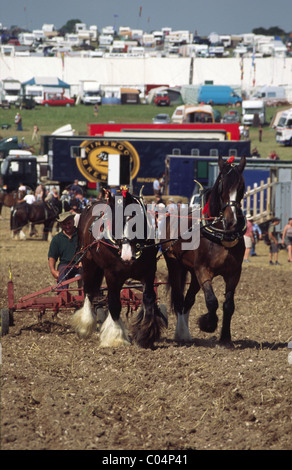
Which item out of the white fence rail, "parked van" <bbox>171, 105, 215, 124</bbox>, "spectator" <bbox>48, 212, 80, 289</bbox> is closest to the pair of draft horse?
"spectator" <bbox>48, 212, 80, 289</bbox>

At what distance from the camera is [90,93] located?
2746 inches

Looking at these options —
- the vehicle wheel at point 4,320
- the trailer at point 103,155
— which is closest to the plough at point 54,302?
the vehicle wheel at point 4,320

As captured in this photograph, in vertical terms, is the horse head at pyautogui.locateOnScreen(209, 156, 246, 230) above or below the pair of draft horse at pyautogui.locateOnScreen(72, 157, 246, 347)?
above

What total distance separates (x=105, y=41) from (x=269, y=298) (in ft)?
394

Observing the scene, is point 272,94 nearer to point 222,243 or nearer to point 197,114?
point 197,114

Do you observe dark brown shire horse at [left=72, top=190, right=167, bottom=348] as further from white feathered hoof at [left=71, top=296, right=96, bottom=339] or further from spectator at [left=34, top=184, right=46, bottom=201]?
spectator at [left=34, top=184, right=46, bottom=201]

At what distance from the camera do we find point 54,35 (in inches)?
6097

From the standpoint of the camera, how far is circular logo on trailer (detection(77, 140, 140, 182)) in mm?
31031

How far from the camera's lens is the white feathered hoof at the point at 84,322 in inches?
414

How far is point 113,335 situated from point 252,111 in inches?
2062

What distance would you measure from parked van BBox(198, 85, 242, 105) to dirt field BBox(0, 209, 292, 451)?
58.0 meters
